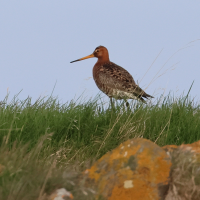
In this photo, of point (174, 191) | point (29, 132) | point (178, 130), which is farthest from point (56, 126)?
point (174, 191)

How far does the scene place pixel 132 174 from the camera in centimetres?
263

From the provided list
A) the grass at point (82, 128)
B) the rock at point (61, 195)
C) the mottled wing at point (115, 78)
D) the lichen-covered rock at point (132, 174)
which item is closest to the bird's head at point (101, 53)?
the mottled wing at point (115, 78)

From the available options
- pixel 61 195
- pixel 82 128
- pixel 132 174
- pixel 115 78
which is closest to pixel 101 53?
pixel 115 78

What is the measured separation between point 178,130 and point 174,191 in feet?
10.6

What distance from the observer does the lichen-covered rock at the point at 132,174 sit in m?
2.57

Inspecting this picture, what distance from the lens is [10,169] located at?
2619mm

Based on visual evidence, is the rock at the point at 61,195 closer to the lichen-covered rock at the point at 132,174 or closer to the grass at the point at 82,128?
the lichen-covered rock at the point at 132,174

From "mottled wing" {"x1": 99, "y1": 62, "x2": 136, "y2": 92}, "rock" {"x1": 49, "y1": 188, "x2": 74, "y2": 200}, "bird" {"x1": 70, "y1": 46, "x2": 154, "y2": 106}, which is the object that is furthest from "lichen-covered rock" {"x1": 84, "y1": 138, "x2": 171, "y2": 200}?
"mottled wing" {"x1": 99, "y1": 62, "x2": 136, "y2": 92}

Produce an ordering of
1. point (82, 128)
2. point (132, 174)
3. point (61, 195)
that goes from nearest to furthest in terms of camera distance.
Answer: point (61, 195) < point (132, 174) < point (82, 128)

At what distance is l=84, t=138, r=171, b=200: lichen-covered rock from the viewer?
2.57 meters

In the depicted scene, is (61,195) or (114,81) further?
(114,81)

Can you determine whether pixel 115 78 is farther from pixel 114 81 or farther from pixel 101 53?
pixel 101 53

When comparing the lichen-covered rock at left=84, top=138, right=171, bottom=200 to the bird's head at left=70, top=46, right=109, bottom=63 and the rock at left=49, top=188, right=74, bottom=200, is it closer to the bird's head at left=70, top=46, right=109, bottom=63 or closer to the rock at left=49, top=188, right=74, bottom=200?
the rock at left=49, top=188, right=74, bottom=200

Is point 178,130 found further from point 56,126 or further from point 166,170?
point 166,170
